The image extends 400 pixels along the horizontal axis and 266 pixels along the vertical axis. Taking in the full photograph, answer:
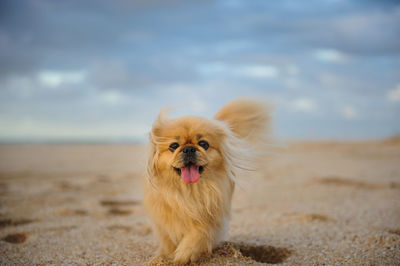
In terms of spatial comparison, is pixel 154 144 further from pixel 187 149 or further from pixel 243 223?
pixel 243 223

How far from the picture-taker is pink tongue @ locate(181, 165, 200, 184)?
2438 millimetres

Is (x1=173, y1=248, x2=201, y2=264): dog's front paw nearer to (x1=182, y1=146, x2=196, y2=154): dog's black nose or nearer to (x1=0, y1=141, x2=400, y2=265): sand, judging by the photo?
(x1=0, y1=141, x2=400, y2=265): sand

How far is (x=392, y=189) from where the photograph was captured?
5.11m

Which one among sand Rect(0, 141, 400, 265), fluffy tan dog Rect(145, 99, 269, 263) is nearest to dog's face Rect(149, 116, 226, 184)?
fluffy tan dog Rect(145, 99, 269, 263)

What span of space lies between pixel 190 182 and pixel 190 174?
61mm

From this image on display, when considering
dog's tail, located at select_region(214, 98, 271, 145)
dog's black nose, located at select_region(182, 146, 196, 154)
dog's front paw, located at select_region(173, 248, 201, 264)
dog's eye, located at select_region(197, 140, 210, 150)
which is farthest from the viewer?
dog's tail, located at select_region(214, 98, 271, 145)

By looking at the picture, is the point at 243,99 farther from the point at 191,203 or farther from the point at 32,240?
the point at 32,240

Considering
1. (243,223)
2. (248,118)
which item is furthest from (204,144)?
(243,223)

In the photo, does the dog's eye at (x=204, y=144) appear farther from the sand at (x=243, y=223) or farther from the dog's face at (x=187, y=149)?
the sand at (x=243, y=223)

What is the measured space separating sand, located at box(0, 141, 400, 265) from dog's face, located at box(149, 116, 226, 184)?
0.66 feet

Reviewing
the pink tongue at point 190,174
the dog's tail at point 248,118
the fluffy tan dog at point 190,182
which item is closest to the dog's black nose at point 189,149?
the fluffy tan dog at point 190,182

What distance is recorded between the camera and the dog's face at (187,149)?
2438 mm

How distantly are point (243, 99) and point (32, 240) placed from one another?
2.65m

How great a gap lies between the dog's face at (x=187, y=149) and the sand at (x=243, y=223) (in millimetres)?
202
